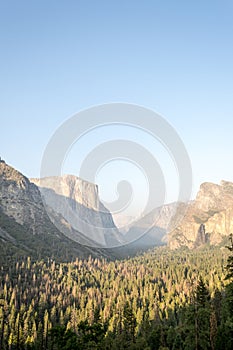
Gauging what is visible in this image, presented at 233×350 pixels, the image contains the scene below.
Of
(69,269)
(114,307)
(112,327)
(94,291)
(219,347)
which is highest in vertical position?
(69,269)

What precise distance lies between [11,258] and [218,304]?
147 meters

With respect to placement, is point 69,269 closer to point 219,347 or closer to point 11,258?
point 11,258

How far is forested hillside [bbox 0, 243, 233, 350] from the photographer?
42.0m

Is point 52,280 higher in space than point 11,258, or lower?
lower

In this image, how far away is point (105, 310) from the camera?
112500 mm

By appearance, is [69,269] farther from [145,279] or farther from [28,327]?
[28,327]

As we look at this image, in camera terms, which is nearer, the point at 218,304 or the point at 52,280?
the point at 218,304

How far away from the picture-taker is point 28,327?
9319 cm

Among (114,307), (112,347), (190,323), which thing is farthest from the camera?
(114,307)

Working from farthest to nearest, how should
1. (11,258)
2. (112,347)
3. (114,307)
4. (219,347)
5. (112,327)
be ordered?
(11,258), (114,307), (112,327), (112,347), (219,347)

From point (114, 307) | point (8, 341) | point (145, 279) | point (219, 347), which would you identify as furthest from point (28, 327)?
point (145, 279)

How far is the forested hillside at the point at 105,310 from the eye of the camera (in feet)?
138

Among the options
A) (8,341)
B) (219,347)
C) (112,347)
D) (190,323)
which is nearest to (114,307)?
(8,341)

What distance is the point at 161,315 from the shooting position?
106 m
